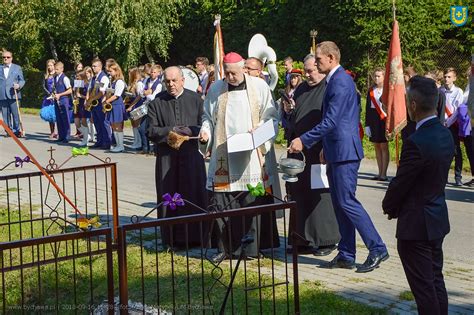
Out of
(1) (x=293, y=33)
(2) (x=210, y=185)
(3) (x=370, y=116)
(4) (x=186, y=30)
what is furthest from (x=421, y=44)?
(2) (x=210, y=185)

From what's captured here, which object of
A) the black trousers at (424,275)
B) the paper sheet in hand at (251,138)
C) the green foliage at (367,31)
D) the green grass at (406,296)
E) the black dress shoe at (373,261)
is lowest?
the green grass at (406,296)

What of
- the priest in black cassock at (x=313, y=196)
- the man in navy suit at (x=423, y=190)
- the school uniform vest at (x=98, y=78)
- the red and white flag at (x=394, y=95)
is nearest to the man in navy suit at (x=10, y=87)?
the school uniform vest at (x=98, y=78)

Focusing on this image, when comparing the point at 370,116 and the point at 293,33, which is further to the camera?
the point at 293,33

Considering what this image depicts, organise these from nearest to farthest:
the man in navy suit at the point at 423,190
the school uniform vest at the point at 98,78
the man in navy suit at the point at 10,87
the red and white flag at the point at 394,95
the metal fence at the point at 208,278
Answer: the man in navy suit at the point at 423,190
the metal fence at the point at 208,278
the red and white flag at the point at 394,95
the school uniform vest at the point at 98,78
the man in navy suit at the point at 10,87

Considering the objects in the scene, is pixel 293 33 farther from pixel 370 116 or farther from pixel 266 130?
pixel 266 130

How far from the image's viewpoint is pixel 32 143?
19953 mm

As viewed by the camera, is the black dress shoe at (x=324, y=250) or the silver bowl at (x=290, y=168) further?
the black dress shoe at (x=324, y=250)

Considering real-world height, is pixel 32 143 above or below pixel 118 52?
below

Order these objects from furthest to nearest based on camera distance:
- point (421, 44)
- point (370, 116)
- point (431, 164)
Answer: point (421, 44) → point (370, 116) → point (431, 164)

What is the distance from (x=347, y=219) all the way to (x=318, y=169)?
2.40ft

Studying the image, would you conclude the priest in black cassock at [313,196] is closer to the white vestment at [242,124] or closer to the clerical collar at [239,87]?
the white vestment at [242,124]

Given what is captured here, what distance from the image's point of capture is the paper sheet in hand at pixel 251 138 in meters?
7.64

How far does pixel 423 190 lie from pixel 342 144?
7.02 ft

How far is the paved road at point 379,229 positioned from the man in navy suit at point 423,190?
1.04 meters
